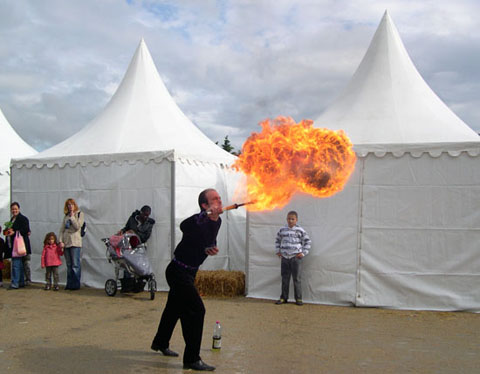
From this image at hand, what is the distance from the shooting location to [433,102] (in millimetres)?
10586

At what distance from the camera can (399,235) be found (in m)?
8.84

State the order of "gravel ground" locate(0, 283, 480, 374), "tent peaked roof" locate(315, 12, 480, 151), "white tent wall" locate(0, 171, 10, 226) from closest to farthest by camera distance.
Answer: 1. "gravel ground" locate(0, 283, 480, 374)
2. "tent peaked roof" locate(315, 12, 480, 151)
3. "white tent wall" locate(0, 171, 10, 226)

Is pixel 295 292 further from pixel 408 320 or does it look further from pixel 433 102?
pixel 433 102

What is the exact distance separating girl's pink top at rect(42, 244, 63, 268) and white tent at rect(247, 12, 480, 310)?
4175 millimetres

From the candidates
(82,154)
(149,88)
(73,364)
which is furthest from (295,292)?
(149,88)

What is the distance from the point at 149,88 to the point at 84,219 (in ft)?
13.2

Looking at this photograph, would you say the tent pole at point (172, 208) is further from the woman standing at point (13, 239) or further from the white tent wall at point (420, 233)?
the white tent wall at point (420, 233)

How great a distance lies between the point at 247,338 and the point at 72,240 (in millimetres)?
5323

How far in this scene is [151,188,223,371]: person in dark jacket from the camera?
17.4 feet

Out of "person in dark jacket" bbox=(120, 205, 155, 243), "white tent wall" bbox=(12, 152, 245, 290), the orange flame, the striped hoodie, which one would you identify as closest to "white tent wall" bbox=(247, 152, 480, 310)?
the striped hoodie

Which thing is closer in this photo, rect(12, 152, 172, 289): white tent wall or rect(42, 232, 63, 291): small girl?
rect(12, 152, 172, 289): white tent wall

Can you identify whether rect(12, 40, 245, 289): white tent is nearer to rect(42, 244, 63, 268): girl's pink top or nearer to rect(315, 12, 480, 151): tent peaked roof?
rect(42, 244, 63, 268): girl's pink top

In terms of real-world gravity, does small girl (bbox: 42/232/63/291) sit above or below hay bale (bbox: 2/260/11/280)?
above

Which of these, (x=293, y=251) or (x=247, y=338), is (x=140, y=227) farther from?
(x=247, y=338)
